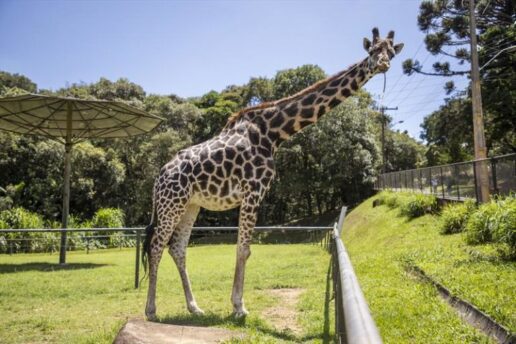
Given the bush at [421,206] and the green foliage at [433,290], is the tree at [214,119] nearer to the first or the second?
the bush at [421,206]

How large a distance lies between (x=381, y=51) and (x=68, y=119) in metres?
10.6

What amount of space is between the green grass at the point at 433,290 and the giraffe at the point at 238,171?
6.83 ft

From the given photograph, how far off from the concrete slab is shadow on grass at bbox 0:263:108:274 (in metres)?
8.85

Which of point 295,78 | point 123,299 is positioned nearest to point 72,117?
point 123,299

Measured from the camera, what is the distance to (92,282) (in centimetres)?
916

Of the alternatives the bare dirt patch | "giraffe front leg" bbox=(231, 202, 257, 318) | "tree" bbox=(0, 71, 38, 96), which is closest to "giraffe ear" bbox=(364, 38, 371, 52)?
"giraffe front leg" bbox=(231, 202, 257, 318)

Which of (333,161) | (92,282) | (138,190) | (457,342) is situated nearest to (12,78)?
(138,190)

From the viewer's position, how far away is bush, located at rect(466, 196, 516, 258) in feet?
22.4

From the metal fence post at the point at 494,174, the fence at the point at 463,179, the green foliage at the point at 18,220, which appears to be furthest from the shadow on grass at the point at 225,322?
the green foliage at the point at 18,220

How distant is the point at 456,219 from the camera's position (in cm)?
1087

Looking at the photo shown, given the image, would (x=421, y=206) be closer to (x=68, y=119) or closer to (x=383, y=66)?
(x=383, y=66)

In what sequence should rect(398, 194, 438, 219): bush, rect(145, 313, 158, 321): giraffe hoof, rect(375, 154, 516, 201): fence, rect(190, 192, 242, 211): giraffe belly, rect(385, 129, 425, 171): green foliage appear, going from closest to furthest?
rect(145, 313, 158, 321): giraffe hoof < rect(190, 192, 242, 211): giraffe belly < rect(375, 154, 516, 201): fence < rect(398, 194, 438, 219): bush < rect(385, 129, 425, 171): green foliage

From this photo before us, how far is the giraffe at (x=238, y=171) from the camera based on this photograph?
583 cm

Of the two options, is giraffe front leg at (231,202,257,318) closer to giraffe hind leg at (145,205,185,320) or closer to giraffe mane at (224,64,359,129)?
giraffe hind leg at (145,205,185,320)
